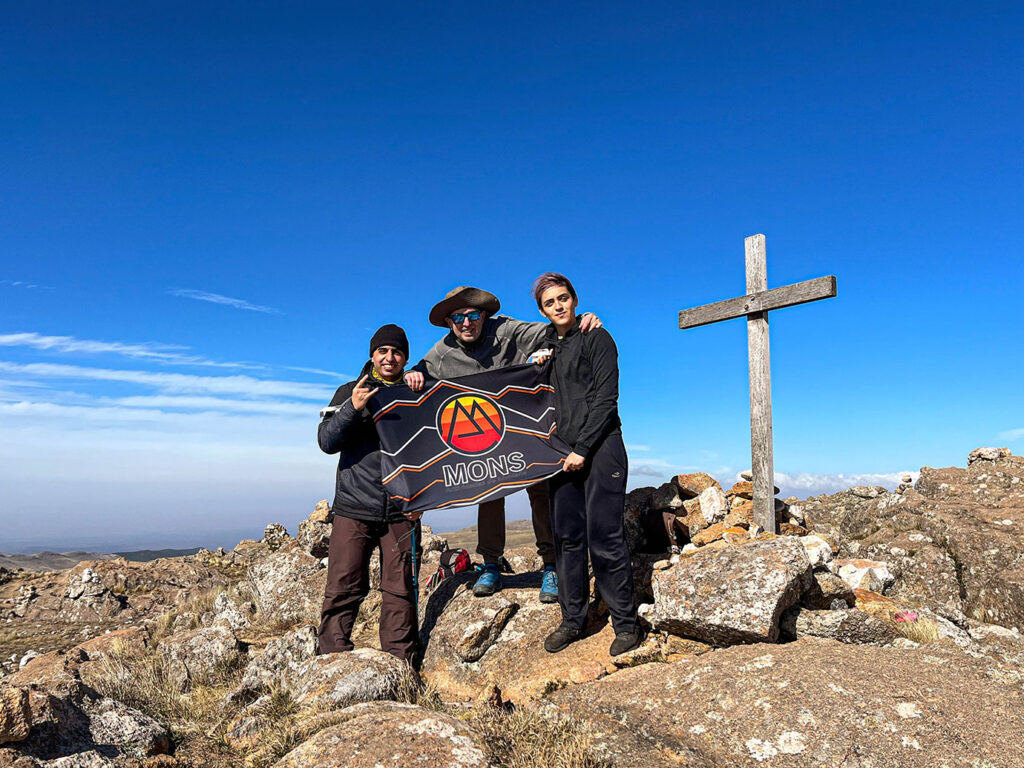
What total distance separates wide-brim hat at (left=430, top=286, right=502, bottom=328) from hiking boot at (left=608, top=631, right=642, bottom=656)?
4046mm

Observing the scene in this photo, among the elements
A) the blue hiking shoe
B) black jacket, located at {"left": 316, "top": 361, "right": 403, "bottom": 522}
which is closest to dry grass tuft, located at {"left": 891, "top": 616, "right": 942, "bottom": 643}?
the blue hiking shoe

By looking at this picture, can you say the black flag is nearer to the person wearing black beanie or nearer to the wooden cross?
the person wearing black beanie

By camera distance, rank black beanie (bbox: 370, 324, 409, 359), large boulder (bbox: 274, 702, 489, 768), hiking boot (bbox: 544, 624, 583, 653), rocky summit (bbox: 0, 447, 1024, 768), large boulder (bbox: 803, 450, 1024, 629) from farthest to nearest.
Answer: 1. large boulder (bbox: 803, 450, 1024, 629)
2. black beanie (bbox: 370, 324, 409, 359)
3. hiking boot (bbox: 544, 624, 583, 653)
4. rocky summit (bbox: 0, 447, 1024, 768)
5. large boulder (bbox: 274, 702, 489, 768)

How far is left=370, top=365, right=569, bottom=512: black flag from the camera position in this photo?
717 centimetres

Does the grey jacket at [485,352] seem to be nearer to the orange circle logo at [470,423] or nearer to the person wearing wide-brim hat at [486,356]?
the person wearing wide-brim hat at [486,356]

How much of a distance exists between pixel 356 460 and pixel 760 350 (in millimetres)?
6030

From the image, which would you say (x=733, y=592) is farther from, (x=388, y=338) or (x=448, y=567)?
(x=388, y=338)

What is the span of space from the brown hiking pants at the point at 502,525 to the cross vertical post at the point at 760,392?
3.40 meters

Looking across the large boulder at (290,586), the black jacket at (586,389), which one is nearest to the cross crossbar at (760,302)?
the black jacket at (586,389)

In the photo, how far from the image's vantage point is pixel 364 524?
276 inches

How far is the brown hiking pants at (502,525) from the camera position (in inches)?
293

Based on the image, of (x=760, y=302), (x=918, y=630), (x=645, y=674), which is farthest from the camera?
(x=760, y=302)

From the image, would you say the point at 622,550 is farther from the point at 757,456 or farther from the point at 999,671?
the point at 757,456

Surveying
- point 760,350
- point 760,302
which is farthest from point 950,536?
point 760,302
